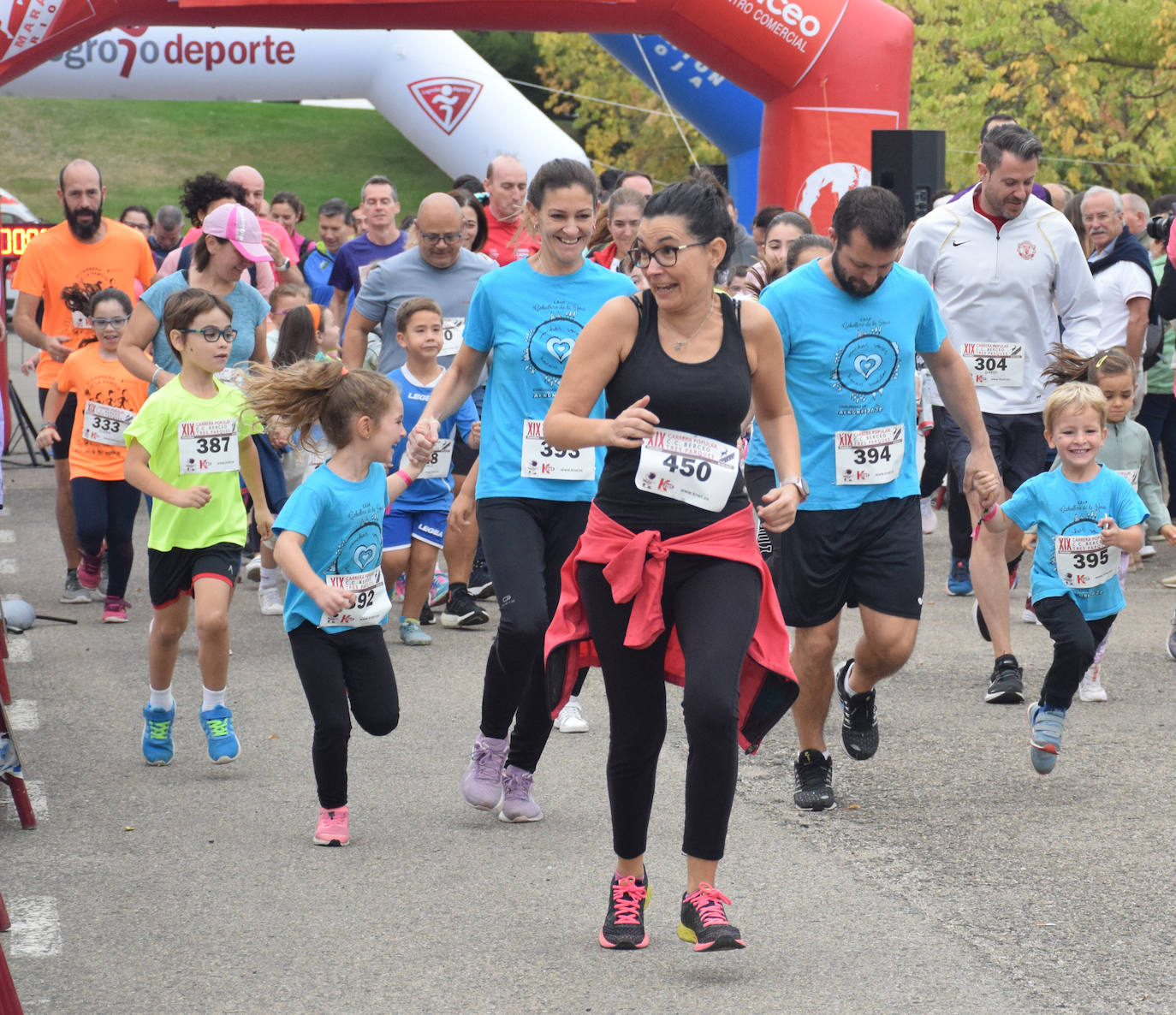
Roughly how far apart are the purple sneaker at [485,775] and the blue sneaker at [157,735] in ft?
4.37

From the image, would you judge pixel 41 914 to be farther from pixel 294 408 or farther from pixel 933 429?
pixel 933 429

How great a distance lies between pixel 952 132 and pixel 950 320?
17.3 metres

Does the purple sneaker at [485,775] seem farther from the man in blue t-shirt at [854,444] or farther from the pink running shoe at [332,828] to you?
the man in blue t-shirt at [854,444]

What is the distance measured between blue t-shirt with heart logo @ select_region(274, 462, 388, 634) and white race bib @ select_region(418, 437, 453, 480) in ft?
8.77

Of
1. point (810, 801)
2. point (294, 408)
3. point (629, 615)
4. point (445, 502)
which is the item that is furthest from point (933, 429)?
point (629, 615)

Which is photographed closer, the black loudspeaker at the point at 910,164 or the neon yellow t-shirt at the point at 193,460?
the neon yellow t-shirt at the point at 193,460

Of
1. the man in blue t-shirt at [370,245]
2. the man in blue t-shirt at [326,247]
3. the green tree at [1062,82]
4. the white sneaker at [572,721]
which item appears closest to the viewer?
the white sneaker at [572,721]

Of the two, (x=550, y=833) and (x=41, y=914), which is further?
(x=550, y=833)

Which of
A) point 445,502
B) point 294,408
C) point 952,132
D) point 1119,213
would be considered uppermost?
point 952,132

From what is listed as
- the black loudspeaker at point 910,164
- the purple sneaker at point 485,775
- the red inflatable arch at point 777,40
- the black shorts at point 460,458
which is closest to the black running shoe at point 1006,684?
the purple sneaker at point 485,775

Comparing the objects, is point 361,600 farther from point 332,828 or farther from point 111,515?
point 111,515

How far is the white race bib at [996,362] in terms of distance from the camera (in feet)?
24.4

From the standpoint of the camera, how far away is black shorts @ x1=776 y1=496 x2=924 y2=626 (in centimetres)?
544

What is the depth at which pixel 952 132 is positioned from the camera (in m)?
23.9
